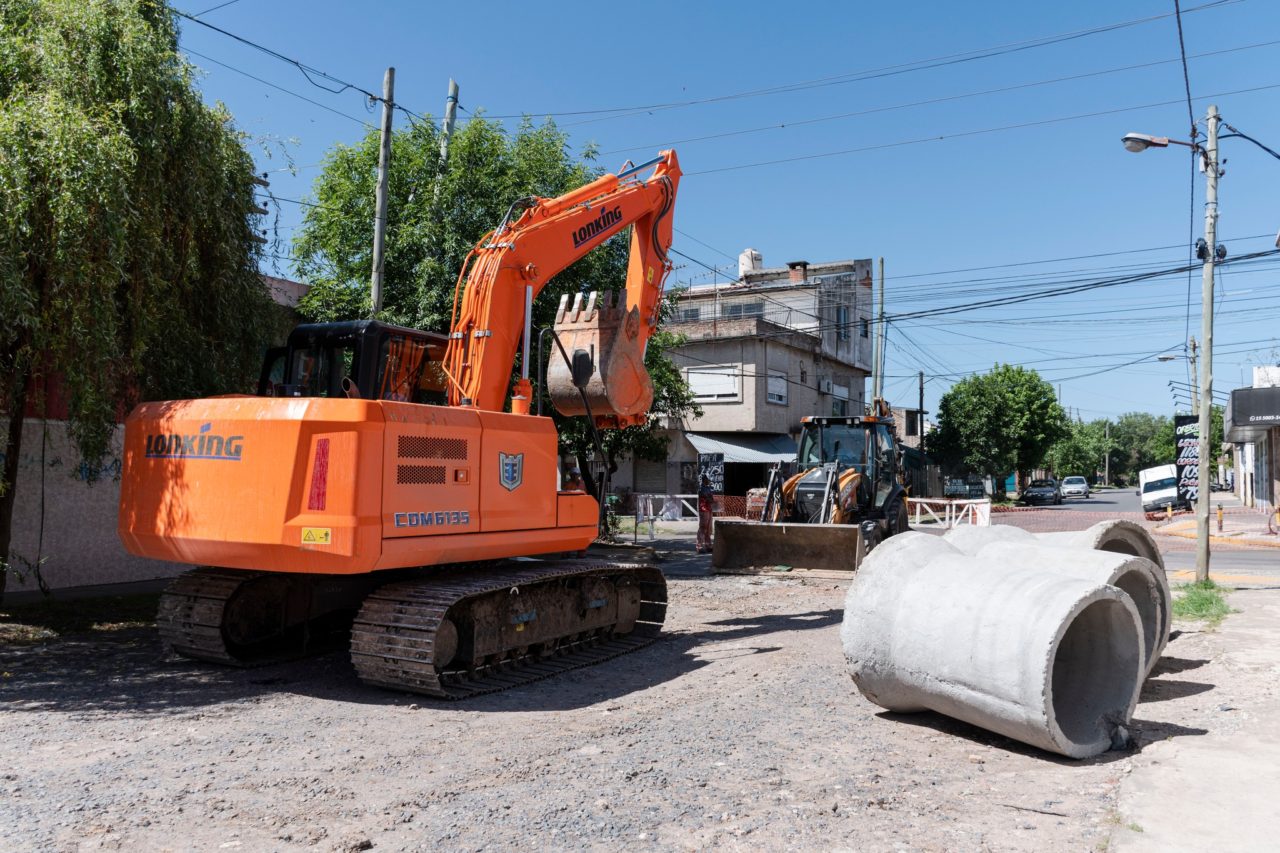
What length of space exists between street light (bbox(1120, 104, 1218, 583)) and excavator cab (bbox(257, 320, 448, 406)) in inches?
422

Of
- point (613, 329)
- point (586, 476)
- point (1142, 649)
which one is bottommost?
point (1142, 649)

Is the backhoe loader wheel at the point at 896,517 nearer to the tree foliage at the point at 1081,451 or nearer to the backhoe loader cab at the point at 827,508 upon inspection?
the backhoe loader cab at the point at 827,508

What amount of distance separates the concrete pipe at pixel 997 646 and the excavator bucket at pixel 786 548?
7.46 m

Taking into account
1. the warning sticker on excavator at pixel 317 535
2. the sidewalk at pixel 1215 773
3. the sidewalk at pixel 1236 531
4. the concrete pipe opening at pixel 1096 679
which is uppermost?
the warning sticker on excavator at pixel 317 535

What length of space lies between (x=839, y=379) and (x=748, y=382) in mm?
10594

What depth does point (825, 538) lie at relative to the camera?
47.5 ft

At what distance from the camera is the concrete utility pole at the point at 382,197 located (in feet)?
47.1

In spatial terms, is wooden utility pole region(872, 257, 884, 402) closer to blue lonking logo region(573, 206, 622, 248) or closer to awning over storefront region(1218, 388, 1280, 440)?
awning over storefront region(1218, 388, 1280, 440)

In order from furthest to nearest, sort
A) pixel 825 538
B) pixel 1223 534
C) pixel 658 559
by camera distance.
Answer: pixel 1223 534 → pixel 658 559 → pixel 825 538

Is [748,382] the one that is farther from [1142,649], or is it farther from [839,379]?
[1142,649]

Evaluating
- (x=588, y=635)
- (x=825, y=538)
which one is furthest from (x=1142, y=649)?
(x=825, y=538)

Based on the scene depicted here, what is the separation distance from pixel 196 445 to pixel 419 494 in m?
1.79

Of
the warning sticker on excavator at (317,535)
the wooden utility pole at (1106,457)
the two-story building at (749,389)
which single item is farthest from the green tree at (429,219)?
the wooden utility pole at (1106,457)

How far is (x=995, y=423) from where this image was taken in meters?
50.7
